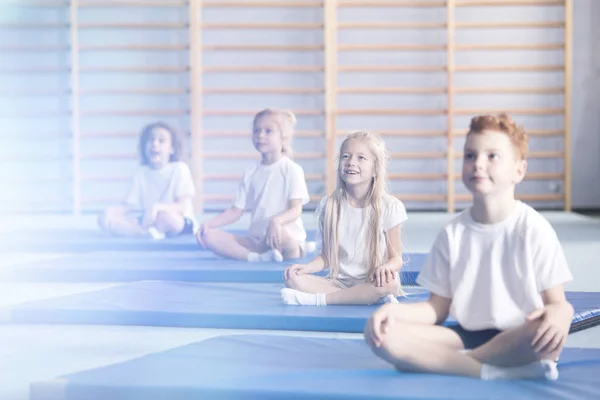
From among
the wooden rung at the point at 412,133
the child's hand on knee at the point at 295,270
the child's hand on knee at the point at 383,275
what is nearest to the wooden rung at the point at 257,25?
the wooden rung at the point at 412,133

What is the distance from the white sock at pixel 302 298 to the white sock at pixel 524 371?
107 cm

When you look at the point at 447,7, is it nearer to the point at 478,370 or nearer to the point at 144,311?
the point at 144,311

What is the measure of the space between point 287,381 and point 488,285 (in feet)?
1.66

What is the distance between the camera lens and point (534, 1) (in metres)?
7.90

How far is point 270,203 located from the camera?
14.0 ft

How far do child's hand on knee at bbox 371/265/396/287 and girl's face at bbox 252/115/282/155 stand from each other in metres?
1.31

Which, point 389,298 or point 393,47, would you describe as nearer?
point 389,298

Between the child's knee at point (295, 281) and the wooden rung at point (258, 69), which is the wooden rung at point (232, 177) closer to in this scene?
the wooden rung at point (258, 69)

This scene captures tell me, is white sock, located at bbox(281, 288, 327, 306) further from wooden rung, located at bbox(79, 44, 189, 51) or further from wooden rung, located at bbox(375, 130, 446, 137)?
wooden rung, located at bbox(79, 44, 189, 51)

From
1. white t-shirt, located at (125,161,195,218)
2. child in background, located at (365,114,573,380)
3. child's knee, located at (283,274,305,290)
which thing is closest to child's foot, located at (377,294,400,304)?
child's knee, located at (283,274,305,290)

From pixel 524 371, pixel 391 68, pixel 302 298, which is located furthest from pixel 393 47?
pixel 524 371

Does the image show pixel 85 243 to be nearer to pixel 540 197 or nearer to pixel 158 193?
pixel 158 193

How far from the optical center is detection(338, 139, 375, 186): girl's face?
301 centimetres

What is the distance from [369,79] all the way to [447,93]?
28.3 inches
